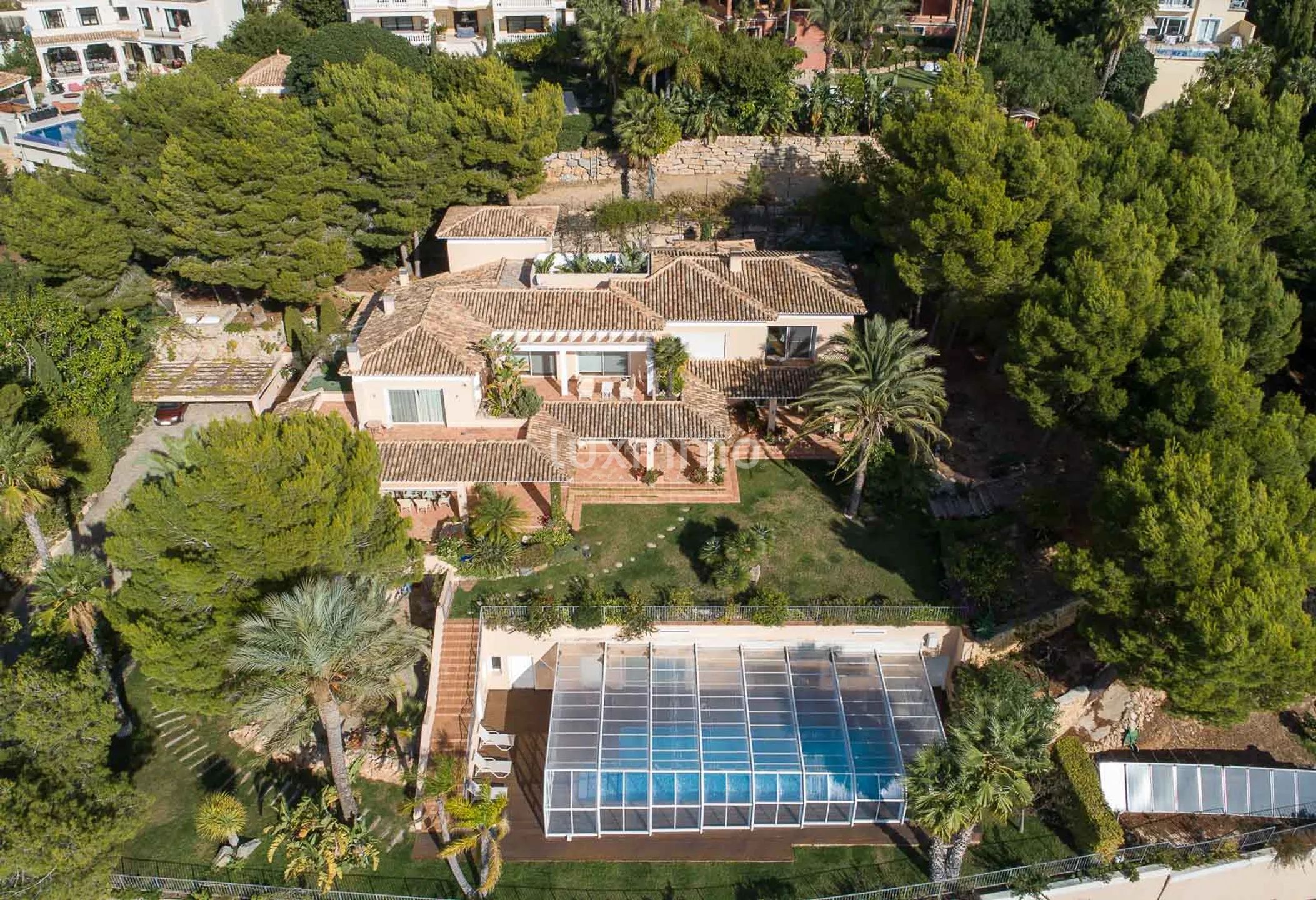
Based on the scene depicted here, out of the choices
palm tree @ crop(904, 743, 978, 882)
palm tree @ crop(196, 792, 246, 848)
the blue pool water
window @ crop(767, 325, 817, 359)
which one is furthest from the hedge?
the blue pool water

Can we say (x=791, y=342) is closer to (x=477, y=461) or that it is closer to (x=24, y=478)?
(x=477, y=461)

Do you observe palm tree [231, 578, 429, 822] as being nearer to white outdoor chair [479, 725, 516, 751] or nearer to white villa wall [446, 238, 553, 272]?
white outdoor chair [479, 725, 516, 751]

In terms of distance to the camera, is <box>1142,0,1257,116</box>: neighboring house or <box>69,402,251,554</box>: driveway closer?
<box>69,402,251,554</box>: driveway

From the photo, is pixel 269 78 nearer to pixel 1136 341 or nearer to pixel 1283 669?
pixel 1136 341

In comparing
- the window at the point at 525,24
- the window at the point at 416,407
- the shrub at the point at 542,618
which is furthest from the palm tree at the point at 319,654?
the window at the point at 525,24

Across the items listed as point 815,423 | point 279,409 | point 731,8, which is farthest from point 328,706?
point 731,8

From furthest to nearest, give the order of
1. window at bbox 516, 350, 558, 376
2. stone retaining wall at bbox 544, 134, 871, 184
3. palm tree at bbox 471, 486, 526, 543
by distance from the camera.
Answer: stone retaining wall at bbox 544, 134, 871, 184, window at bbox 516, 350, 558, 376, palm tree at bbox 471, 486, 526, 543
